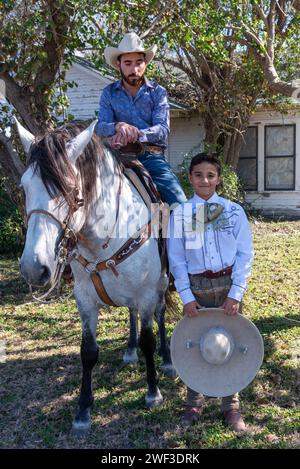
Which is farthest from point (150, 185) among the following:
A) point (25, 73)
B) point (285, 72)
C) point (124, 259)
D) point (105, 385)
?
point (285, 72)

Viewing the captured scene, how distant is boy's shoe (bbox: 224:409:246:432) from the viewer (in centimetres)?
327

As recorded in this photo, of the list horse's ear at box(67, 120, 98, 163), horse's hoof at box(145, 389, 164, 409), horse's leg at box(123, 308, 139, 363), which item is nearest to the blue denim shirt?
horse's ear at box(67, 120, 98, 163)

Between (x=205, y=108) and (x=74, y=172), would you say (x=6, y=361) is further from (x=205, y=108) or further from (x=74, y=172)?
(x=205, y=108)

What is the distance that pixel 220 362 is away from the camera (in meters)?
3.18

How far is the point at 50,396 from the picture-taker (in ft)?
13.0

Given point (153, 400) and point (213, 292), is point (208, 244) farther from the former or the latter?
point (153, 400)

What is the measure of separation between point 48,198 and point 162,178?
5.33ft

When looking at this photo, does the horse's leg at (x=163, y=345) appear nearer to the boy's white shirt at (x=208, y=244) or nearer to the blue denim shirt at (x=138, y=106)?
the boy's white shirt at (x=208, y=244)

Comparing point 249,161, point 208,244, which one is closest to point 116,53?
point 208,244

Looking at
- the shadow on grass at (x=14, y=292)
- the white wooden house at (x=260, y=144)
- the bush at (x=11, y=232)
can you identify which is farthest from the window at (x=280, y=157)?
the shadow on grass at (x=14, y=292)

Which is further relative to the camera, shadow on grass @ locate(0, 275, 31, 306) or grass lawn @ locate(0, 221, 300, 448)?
shadow on grass @ locate(0, 275, 31, 306)

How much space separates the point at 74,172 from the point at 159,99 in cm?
150

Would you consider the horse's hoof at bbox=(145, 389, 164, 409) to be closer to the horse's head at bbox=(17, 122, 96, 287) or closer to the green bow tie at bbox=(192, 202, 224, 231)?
the green bow tie at bbox=(192, 202, 224, 231)

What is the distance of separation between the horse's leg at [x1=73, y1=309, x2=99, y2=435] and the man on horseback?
1.17 m
